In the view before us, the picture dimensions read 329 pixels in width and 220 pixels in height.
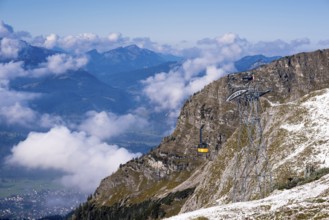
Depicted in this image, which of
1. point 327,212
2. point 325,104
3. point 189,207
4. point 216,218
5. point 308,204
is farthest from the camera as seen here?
point 189,207

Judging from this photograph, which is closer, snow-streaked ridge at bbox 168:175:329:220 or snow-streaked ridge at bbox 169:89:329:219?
snow-streaked ridge at bbox 168:175:329:220

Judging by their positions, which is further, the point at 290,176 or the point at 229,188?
the point at 229,188

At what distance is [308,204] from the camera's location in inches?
2314

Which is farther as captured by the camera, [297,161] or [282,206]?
[297,161]

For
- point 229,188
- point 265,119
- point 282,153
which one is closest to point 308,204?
point 282,153

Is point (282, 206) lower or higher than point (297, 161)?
lower

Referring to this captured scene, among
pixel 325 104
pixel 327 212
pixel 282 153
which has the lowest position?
pixel 327 212

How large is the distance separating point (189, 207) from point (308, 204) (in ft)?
388

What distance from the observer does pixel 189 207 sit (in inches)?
6841

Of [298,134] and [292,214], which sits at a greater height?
[298,134]

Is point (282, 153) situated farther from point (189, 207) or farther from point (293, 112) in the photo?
point (189, 207)

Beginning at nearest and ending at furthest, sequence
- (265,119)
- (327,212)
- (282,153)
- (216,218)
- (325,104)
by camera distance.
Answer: (327,212), (216,218), (282,153), (325,104), (265,119)

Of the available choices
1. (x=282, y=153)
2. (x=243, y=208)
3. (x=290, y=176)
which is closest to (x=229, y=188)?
(x=282, y=153)

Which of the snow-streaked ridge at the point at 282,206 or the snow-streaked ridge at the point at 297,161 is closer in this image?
the snow-streaked ridge at the point at 282,206
